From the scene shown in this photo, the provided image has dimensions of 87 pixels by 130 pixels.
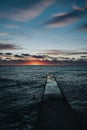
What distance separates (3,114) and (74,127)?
6.39m

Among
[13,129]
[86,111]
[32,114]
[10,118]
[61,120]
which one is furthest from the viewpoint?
[86,111]

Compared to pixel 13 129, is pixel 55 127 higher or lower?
higher

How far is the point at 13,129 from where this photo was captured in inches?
353

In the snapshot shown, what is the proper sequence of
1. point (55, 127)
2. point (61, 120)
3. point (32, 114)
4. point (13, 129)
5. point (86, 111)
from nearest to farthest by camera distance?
point (55, 127) → point (61, 120) → point (13, 129) → point (32, 114) → point (86, 111)

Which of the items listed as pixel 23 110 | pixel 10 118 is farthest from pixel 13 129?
pixel 23 110

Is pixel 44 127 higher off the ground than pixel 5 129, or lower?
higher

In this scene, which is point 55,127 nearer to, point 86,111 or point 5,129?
point 5,129

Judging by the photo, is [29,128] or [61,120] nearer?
[61,120]

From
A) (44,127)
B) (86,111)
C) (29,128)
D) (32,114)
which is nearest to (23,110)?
(32,114)

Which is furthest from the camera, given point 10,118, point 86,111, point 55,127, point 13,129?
point 86,111

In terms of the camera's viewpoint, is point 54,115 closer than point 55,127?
No

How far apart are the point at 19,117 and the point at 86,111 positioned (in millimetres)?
5195

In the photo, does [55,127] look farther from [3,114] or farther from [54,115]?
[3,114]

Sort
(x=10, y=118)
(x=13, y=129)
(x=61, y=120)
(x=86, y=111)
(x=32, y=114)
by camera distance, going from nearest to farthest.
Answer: (x=61, y=120) < (x=13, y=129) < (x=10, y=118) < (x=32, y=114) < (x=86, y=111)
